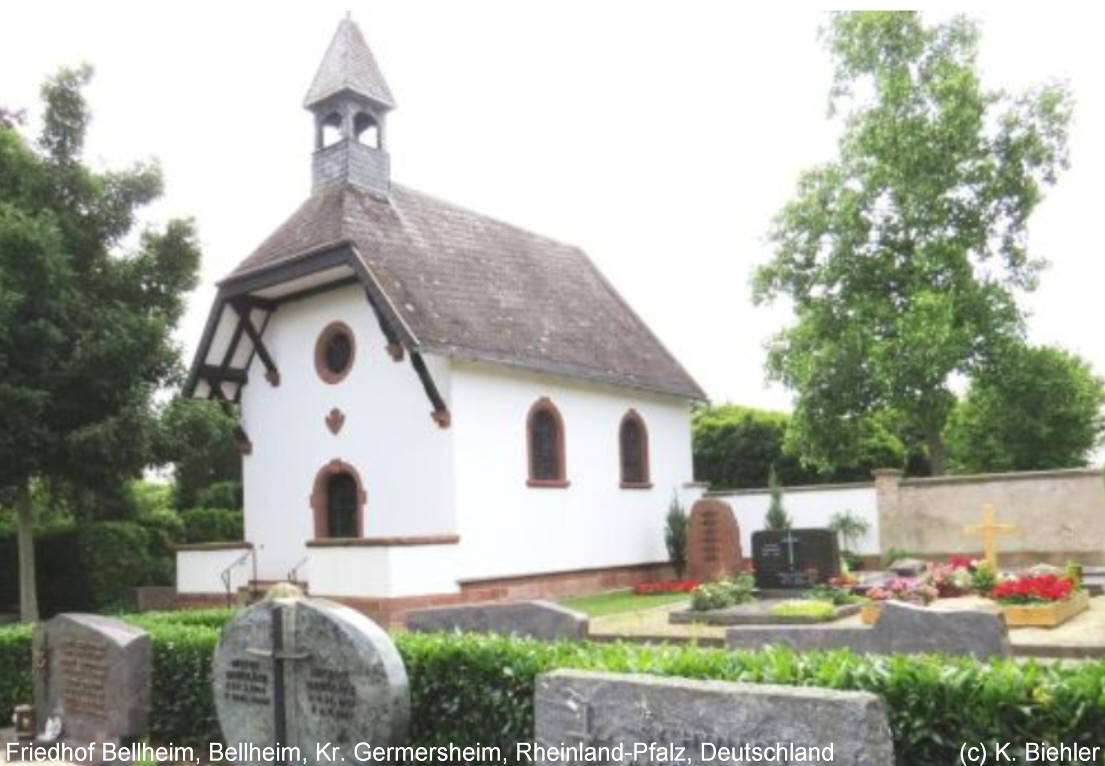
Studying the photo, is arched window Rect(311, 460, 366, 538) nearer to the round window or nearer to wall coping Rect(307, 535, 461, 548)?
the round window

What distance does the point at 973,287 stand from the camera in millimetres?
25578

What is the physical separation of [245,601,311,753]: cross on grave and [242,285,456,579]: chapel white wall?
1060 cm

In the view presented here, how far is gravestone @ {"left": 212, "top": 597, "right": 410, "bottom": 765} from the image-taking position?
6672 mm

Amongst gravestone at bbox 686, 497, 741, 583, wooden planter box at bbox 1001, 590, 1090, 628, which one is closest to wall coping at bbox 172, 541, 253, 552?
gravestone at bbox 686, 497, 741, 583

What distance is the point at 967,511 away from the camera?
21.9 meters

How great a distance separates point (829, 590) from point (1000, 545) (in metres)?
A: 7.46

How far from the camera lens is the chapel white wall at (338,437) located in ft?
60.7

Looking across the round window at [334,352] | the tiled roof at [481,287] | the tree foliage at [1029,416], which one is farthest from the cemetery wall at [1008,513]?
the round window at [334,352]

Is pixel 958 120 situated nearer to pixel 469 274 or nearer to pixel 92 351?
pixel 469 274

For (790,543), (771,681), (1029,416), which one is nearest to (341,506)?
(790,543)

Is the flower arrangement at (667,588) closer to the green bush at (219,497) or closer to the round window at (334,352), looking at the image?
the round window at (334,352)

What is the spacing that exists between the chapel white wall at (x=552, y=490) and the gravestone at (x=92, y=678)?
939 centimetres

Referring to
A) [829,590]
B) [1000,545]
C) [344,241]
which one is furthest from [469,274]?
[1000,545]

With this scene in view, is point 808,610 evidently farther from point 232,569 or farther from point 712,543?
point 232,569
